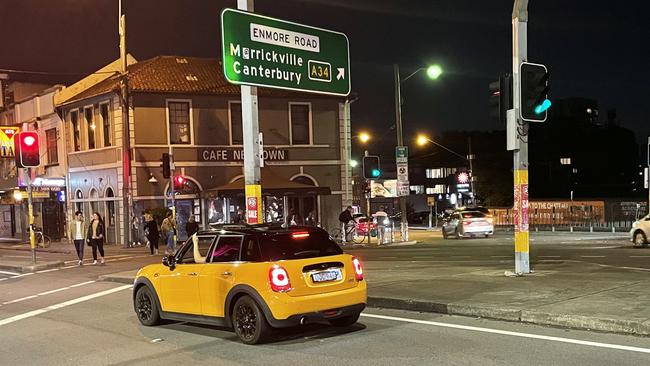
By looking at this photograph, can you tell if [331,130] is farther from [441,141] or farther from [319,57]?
[441,141]

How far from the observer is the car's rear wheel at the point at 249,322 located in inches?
313

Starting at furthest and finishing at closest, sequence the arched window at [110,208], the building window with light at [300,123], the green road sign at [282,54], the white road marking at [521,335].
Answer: the building window with light at [300,123] → the arched window at [110,208] → the green road sign at [282,54] → the white road marking at [521,335]

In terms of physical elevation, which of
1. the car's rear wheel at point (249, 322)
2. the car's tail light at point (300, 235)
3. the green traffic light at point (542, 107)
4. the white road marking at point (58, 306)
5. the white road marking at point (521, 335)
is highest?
the green traffic light at point (542, 107)

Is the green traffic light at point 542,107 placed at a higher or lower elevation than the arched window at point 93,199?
higher

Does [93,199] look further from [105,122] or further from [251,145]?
[251,145]

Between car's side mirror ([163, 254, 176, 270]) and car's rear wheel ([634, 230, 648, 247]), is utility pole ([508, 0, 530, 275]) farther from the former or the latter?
car's rear wheel ([634, 230, 648, 247])

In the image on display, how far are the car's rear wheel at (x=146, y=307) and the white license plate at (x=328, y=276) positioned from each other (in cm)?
303

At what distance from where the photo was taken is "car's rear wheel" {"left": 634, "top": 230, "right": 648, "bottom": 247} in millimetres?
22859

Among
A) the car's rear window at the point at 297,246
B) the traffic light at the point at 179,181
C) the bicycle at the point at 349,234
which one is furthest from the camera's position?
the bicycle at the point at 349,234

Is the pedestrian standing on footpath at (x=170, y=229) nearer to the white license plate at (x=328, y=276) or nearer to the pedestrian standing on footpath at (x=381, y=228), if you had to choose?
the pedestrian standing on footpath at (x=381, y=228)

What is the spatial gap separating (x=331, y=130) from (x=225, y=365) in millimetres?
27505

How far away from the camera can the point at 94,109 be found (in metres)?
32.9

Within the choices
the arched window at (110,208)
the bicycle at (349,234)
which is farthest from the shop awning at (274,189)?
the arched window at (110,208)

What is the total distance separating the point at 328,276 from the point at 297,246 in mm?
594
